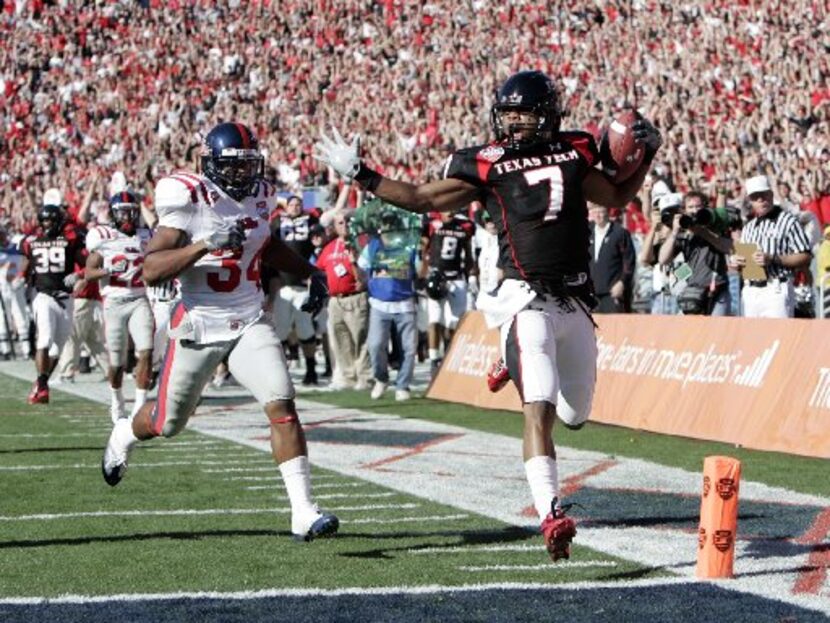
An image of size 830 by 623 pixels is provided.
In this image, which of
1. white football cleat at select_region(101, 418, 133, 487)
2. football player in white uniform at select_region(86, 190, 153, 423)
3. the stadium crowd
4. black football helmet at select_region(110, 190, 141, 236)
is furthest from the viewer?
the stadium crowd

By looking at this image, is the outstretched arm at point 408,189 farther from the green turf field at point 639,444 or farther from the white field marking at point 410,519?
the green turf field at point 639,444

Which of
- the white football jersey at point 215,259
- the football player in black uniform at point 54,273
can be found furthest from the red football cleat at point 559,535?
the football player in black uniform at point 54,273

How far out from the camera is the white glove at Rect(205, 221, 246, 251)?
21.9ft

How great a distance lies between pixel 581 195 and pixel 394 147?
72.4ft

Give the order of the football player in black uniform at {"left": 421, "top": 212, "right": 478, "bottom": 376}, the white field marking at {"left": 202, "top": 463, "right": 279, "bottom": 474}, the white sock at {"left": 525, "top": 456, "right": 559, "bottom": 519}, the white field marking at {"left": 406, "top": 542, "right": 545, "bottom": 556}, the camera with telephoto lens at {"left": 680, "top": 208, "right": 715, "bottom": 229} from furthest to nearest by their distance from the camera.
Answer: the football player in black uniform at {"left": 421, "top": 212, "right": 478, "bottom": 376}
the camera with telephoto lens at {"left": 680, "top": 208, "right": 715, "bottom": 229}
the white field marking at {"left": 202, "top": 463, "right": 279, "bottom": 474}
the white field marking at {"left": 406, "top": 542, "right": 545, "bottom": 556}
the white sock at {"left": 525, "top": 456, "right": 559, "bottom": 519}

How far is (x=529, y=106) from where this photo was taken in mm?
6523

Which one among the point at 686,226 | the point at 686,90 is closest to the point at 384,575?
the point at 686,226

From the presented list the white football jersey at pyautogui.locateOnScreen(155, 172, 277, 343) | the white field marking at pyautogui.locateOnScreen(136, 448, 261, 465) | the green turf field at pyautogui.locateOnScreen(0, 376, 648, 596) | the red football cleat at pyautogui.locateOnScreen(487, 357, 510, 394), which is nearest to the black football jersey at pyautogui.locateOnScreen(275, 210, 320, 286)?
the white field marking at pyautogui.locateOnScreen(136, 448, 261, 465)

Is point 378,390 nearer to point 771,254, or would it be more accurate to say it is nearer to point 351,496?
point 771,254

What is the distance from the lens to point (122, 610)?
5.27 m

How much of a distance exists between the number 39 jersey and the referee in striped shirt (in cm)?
556

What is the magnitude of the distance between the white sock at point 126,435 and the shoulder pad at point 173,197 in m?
1.17

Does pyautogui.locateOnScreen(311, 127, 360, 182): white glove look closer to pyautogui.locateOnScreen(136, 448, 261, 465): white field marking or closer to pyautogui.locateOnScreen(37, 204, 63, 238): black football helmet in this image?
pyautogui.locateOnScreen(136, 448, 261, 465): white field marking

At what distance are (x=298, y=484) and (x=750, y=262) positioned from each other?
5.98 m
